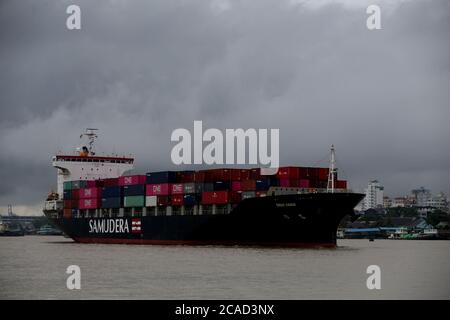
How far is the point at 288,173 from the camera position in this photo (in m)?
55.1

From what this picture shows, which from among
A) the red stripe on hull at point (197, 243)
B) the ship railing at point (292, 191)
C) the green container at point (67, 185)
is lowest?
the red stripe on hull at point (197, 243)

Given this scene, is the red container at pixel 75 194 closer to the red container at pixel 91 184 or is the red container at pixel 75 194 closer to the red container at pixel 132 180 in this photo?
the red container at pixel 91 184

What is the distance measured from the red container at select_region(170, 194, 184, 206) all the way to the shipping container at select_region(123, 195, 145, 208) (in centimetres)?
439

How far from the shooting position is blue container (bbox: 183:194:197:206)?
57625 millimetres

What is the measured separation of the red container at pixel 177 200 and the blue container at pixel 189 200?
477 millimetres

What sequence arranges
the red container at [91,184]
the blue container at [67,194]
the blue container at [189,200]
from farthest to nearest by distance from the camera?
the blue container at [67,194], the red container at [91,184], the blue container at [189,200]

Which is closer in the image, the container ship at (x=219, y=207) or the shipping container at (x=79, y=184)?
the container ship at (x=219, y=207)

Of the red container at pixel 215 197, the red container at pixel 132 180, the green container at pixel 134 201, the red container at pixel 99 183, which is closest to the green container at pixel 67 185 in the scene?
the red container at pixel 99 183

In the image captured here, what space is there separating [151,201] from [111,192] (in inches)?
246

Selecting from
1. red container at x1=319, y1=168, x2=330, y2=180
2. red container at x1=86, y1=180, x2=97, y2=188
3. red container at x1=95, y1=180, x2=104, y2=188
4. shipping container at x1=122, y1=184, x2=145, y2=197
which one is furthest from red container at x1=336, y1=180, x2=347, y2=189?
red container at x1=86, y1=180, x2=97, y2=188

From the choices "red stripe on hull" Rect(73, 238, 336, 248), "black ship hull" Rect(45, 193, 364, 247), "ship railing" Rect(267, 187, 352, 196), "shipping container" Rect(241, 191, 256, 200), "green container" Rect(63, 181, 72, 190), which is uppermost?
"green container" Rect(63, 181, 72, 190)

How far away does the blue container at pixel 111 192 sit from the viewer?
2618 inches

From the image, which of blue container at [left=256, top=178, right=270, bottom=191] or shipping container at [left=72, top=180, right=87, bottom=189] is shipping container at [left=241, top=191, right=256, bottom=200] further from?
shipping container at [left=72, top=180, right=87, bottom=189]
